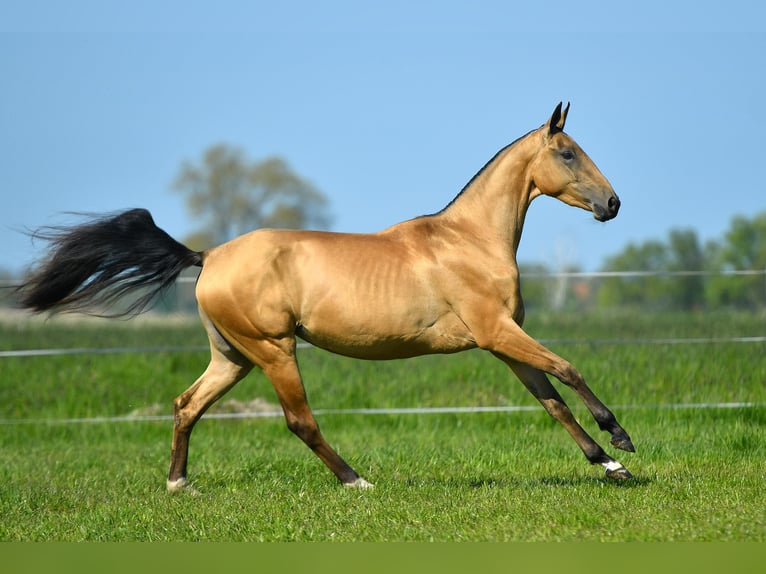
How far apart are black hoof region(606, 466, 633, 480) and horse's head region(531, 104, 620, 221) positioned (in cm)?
149

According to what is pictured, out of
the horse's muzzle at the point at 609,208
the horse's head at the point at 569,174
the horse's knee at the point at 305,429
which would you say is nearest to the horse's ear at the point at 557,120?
the horse's head at the point at 569,174

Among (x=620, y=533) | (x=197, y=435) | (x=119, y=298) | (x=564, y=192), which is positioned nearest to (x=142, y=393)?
(x=197, y=435)

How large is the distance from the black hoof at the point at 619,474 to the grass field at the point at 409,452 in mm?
162

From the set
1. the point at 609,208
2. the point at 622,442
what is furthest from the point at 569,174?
the point at 622,442

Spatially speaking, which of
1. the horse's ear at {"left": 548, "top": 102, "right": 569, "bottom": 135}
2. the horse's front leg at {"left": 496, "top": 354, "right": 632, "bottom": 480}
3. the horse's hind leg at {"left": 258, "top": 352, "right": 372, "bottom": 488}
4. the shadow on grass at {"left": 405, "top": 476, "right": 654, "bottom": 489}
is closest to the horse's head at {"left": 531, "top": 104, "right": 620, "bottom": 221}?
the horse's ear at {"left": 548, "top": 102, "right": 569, "bottom": 135}

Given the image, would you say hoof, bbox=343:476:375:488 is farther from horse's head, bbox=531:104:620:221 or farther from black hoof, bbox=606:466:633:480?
horse's head, bbox=531:104:620:221

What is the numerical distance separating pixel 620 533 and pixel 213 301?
276 centimetres

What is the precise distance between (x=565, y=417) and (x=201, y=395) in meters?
2.23

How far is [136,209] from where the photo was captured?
20.9 ft

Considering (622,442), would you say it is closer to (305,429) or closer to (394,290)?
(394,290)

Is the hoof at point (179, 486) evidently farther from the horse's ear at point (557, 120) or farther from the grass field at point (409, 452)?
the horse's ear at point (557, 120)

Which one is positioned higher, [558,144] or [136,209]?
[558,144]

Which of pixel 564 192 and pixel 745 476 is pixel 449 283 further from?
pixel 745 476

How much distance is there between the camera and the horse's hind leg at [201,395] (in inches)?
243
